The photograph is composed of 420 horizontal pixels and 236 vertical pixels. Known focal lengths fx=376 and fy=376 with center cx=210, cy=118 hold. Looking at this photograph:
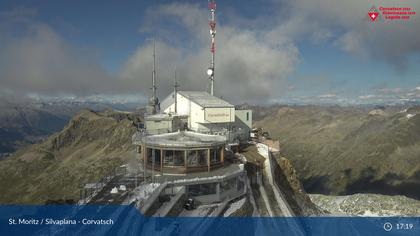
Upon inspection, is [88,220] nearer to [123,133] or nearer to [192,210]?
[192,210]

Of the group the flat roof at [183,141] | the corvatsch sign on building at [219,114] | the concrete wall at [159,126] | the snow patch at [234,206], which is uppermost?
the corvatsch sign on building at [219,114]

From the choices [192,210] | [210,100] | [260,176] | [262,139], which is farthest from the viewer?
[262,139]

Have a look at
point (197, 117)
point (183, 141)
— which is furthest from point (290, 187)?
point (183, 141)

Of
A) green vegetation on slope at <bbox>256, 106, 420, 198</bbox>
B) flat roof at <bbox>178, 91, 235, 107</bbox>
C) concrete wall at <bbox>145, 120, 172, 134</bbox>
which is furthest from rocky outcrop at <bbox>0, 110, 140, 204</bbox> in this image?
green vegetation on slope at <bbox>256, 106, 420, 198</bbox>

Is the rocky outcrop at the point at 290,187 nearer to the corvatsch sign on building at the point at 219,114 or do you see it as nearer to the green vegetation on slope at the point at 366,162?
the corvatsch sign on building at the point at 219,114

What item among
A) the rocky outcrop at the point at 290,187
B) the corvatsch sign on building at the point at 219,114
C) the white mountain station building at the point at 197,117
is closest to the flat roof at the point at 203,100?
the white mountain station building at the point at 197,117

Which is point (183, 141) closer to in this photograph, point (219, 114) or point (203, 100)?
point (219, 114)

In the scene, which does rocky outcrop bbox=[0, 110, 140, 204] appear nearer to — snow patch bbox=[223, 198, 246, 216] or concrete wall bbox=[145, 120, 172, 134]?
concrete wall bbox=[145, 120, 172, 134]

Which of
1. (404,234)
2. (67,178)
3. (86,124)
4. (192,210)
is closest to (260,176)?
(192,210)

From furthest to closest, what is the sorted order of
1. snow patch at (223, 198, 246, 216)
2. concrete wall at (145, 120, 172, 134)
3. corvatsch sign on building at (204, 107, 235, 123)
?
corvatsch sign on building at (204, 107, 235, 123)
concrete wall at (145, 120, 172, 134)
snow patch at (223, 198, 246, 216)

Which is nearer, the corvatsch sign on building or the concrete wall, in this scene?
the concrete wall

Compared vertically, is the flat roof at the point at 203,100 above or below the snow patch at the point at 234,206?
above
